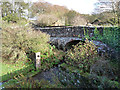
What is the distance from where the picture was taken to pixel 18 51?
6.06 metres

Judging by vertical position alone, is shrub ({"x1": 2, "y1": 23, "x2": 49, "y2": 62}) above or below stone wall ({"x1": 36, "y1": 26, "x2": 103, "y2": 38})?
below

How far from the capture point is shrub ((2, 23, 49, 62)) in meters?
5.91

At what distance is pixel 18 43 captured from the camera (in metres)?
6.18

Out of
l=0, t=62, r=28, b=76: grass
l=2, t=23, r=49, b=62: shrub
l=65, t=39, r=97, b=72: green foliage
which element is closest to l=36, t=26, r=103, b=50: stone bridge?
l=2, t=23, r=49, b=62: shrub

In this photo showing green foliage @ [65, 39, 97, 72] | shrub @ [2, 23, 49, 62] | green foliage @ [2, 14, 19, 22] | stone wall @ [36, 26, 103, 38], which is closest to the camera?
green foliage @ [65, 39, 97, 72]

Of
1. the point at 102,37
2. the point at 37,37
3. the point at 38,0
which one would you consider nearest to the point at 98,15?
the point at 102,37

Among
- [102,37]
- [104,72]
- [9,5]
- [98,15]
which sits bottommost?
[104,72]

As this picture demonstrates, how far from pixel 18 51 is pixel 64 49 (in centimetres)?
326

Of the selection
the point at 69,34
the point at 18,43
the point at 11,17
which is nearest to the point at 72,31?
the point at 69,34

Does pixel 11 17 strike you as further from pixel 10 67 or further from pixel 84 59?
pixel 84 59

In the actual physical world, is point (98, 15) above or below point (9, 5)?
below

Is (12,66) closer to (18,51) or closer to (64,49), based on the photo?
(18,51)

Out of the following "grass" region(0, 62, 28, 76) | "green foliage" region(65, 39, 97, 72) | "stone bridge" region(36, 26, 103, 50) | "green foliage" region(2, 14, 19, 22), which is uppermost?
"green foliage" region(2, 14, 19, 22)

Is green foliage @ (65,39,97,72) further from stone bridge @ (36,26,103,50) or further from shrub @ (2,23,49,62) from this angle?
shrub @ (2,23,49,62)
